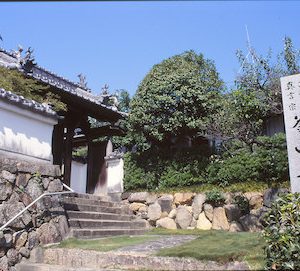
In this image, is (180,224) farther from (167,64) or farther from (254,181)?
(167,64)

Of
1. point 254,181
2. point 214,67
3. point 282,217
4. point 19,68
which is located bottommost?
point 282,217

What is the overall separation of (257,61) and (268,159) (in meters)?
4.64

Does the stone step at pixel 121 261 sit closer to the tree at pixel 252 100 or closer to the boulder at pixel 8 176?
the boulder at pixel 8 176

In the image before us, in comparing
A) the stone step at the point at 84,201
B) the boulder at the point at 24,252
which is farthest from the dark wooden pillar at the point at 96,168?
the boulder at the point at 24,252

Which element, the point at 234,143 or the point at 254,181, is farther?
the point at 234,143

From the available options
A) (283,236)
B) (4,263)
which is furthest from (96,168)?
(283,236)

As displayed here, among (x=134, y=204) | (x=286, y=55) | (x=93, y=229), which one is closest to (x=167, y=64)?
(x=286, y=55)

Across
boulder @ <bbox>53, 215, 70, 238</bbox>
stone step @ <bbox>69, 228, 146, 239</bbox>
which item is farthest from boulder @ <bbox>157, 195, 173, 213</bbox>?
boulder @ <bbox>53, 215, 70, 238</bbox>

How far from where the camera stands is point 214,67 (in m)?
23.2

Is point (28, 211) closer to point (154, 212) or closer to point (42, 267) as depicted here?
point (42, 267)

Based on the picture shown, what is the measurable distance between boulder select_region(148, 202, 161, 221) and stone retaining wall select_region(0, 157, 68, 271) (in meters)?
4.50

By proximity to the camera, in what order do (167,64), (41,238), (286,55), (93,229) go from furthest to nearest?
(167,64)
(286,55)
(93,229)
(41,238)

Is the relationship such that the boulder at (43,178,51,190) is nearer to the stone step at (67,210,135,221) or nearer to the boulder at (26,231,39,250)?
the boulder at (26,231,39,250)

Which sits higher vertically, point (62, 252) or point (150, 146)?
point (150, 146)
